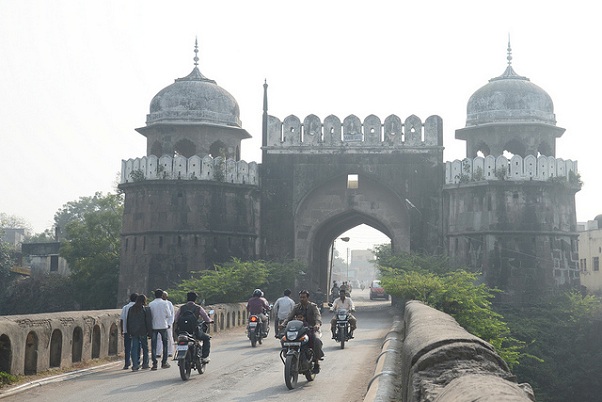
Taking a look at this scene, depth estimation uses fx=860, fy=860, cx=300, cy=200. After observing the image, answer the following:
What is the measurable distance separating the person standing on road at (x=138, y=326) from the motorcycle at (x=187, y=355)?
963mm

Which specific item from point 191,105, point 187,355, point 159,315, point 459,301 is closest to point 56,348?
point 159,315

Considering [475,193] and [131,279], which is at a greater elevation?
[475,193]

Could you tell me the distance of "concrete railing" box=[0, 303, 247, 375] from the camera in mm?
8398

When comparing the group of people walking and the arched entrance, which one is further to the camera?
the arched entrance

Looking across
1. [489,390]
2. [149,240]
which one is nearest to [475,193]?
[149,240]

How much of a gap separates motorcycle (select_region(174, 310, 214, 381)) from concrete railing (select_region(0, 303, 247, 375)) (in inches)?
55.0

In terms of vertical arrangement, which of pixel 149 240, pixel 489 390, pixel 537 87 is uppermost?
pixel 537 87

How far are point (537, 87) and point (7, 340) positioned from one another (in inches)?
776

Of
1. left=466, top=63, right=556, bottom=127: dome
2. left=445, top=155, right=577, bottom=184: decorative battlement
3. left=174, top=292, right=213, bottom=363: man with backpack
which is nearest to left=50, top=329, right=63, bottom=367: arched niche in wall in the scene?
left=174, top=292, right=213, bottom=363: man with backpack

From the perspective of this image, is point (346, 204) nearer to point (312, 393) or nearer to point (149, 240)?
point (149, 240)

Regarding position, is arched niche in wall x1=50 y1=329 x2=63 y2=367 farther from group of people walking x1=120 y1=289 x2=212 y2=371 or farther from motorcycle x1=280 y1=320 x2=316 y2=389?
motorcycle x1=280 y1=320 x2=316 y2=389

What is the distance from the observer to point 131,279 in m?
23.8

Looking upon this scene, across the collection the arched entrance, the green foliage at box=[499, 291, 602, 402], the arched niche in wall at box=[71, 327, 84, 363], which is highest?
the arched entrance

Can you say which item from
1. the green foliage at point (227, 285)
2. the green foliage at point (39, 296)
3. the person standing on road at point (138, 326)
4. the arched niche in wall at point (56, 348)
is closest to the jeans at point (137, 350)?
the person standing on road at point (138, 326)
